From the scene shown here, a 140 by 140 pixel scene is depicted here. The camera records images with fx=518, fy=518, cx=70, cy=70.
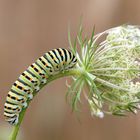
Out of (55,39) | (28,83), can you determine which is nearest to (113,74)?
(28,83)

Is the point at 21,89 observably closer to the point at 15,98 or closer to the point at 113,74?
the point at 15,98

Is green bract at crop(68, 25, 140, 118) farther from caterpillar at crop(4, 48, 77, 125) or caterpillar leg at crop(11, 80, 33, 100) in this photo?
caterpillar leg at crop(11, 80, 33, 100)

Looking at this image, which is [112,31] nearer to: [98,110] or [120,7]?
[98,110]

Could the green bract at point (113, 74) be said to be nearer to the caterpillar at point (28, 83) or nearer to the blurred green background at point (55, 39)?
the caterpillar at point (28, 83)

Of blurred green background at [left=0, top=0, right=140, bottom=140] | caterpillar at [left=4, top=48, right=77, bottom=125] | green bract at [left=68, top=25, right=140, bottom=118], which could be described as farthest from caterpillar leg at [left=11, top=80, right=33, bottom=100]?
blurred green background at [left=0, top=0, right=140, bottom=140]

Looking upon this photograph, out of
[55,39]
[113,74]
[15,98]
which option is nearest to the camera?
[15,98]

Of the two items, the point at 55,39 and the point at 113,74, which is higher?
the point at 55,39
